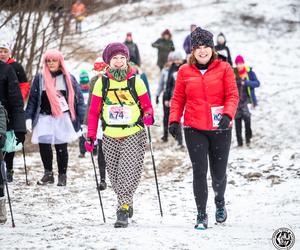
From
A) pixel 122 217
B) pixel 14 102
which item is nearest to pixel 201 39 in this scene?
pixel 122 217

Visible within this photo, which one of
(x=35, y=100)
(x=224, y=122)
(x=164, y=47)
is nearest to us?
(x=224, y=122)

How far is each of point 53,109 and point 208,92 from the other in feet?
11.5

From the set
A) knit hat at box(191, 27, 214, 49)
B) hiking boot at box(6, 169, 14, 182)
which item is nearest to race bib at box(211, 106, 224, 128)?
knit hat at box(191, 27, 214, 49)

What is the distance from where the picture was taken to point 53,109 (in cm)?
860

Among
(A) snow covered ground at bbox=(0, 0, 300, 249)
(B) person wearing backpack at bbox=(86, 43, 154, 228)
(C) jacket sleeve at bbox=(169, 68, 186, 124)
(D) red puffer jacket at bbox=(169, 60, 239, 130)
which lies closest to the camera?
(A) snow covered ground at bbox=(0, 0, 300, 249)

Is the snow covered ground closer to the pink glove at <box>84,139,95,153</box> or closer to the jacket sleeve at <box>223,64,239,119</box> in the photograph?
the pink glove at <box>84,139,95,153</box>

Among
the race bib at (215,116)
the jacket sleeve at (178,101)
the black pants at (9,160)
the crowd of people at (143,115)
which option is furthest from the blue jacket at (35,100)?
the race bib at (215,116)

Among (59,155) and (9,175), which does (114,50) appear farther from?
(9,175)

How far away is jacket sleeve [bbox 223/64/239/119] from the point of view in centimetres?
570

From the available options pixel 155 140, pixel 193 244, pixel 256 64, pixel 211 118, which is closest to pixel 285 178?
pixel 211 118

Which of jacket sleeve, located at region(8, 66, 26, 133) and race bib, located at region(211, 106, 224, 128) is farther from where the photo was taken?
jacket sleeve, located at region(8, 66, 26, 133)

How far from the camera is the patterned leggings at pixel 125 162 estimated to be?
6184 millimetres

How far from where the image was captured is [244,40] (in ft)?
99.3

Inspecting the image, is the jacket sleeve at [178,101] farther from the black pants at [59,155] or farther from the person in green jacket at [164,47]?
the person in green jacket at [164,47]
